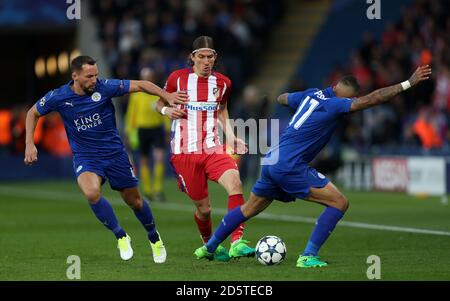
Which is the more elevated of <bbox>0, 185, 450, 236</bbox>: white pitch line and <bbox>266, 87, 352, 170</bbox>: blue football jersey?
<bbox>266, 87, 352, 170</bbox>: blue football jersey

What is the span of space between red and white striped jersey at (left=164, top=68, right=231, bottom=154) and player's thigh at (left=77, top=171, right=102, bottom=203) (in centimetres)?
113

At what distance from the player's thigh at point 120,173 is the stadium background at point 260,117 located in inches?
33.6

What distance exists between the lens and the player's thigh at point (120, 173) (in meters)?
12.3

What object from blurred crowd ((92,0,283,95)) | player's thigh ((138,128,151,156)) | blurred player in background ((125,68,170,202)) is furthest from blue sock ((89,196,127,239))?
blurred crowd ((92,0,283,95))

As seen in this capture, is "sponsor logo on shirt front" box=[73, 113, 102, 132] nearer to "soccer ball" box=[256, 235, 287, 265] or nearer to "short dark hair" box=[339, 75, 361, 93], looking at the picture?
"soccer ball" box=[256, 235, 287, 265]

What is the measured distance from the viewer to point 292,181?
38.2 ft

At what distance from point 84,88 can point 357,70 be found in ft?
56.1

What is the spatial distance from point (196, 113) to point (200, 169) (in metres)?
0.64

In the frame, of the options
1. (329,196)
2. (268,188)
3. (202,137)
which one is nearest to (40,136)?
(202,137)

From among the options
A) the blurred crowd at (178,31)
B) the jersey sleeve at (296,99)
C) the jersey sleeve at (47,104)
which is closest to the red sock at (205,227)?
the jersey sleeve at (296,99)

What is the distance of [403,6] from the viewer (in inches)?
1217

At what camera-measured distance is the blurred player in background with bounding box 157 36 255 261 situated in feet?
41.4

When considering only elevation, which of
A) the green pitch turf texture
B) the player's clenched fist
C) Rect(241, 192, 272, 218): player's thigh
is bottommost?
the green pitch turf texture
